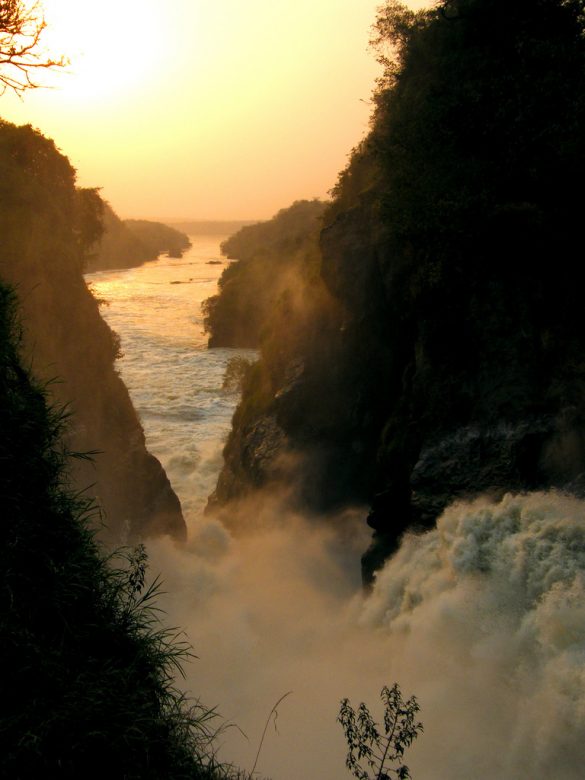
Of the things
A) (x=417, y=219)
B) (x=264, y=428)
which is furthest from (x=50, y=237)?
(x=417, y=219)

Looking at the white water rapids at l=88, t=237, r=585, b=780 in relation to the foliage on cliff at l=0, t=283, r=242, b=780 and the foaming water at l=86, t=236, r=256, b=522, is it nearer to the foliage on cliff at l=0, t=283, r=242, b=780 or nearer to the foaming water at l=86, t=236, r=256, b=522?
the foliage on cliff at l=0, t=283, r=242, b=780

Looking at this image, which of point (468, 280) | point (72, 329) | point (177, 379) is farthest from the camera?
point (177, 379)

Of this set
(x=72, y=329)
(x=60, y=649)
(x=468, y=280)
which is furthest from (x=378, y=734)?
(x=72, y=329)

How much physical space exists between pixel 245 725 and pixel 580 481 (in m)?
9.41

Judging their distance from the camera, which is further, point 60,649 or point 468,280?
point 468,280

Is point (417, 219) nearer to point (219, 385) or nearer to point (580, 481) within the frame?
point (580, 481)

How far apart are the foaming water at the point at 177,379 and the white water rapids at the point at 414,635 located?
995cm

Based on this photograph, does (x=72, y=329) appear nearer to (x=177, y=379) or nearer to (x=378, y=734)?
(x=378, y=734)

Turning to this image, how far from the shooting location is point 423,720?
1235 centimetres

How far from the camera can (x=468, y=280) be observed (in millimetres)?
17656

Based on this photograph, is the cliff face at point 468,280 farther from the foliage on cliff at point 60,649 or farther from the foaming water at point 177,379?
the foaming water at point 177,379

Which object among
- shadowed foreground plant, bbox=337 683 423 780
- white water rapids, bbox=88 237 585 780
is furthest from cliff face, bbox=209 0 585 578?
shadowed foreground plant, bbox=337 683 423 780

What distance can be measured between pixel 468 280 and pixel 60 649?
14.7 meters

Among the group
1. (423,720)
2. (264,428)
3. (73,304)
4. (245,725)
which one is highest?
(73,304)
